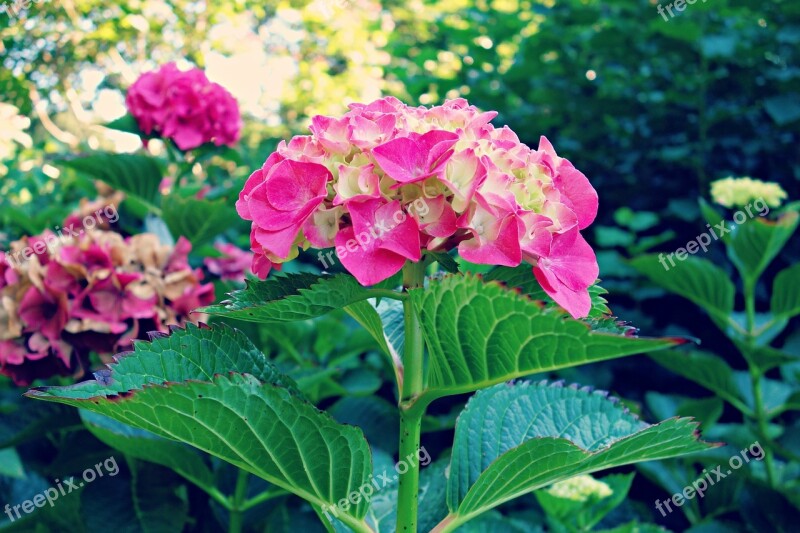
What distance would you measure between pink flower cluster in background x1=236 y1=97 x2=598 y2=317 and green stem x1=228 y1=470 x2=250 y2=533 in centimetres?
62

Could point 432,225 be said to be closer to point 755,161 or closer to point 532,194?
point 532,194

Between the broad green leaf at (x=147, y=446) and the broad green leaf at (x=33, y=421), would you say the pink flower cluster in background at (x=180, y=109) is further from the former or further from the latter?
the broad green leaf at (x=147, y=446)

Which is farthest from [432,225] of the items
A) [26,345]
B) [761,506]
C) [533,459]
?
[761,506]

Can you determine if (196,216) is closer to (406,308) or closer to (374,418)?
(374,418)

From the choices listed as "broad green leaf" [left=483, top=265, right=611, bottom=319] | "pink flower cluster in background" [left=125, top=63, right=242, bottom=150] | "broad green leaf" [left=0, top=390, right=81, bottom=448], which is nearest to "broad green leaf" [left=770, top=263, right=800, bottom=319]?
"broad green leaf" [left=483, top=265, right=611, bottom=319]

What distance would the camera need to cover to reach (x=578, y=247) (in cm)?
63

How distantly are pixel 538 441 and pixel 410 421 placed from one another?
0.14 metres

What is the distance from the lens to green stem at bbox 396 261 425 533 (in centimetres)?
66

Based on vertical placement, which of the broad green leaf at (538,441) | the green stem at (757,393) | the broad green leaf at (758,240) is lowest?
the green stem at (757,393)

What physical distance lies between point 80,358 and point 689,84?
2.17m

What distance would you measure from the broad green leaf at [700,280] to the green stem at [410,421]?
116 cm

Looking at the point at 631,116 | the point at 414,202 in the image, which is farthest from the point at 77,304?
the point at 631,116

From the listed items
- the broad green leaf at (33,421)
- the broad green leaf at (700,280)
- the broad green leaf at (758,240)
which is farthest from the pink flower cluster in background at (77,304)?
the broad green leaf at (758,240)

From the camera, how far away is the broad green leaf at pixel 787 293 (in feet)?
5.07
